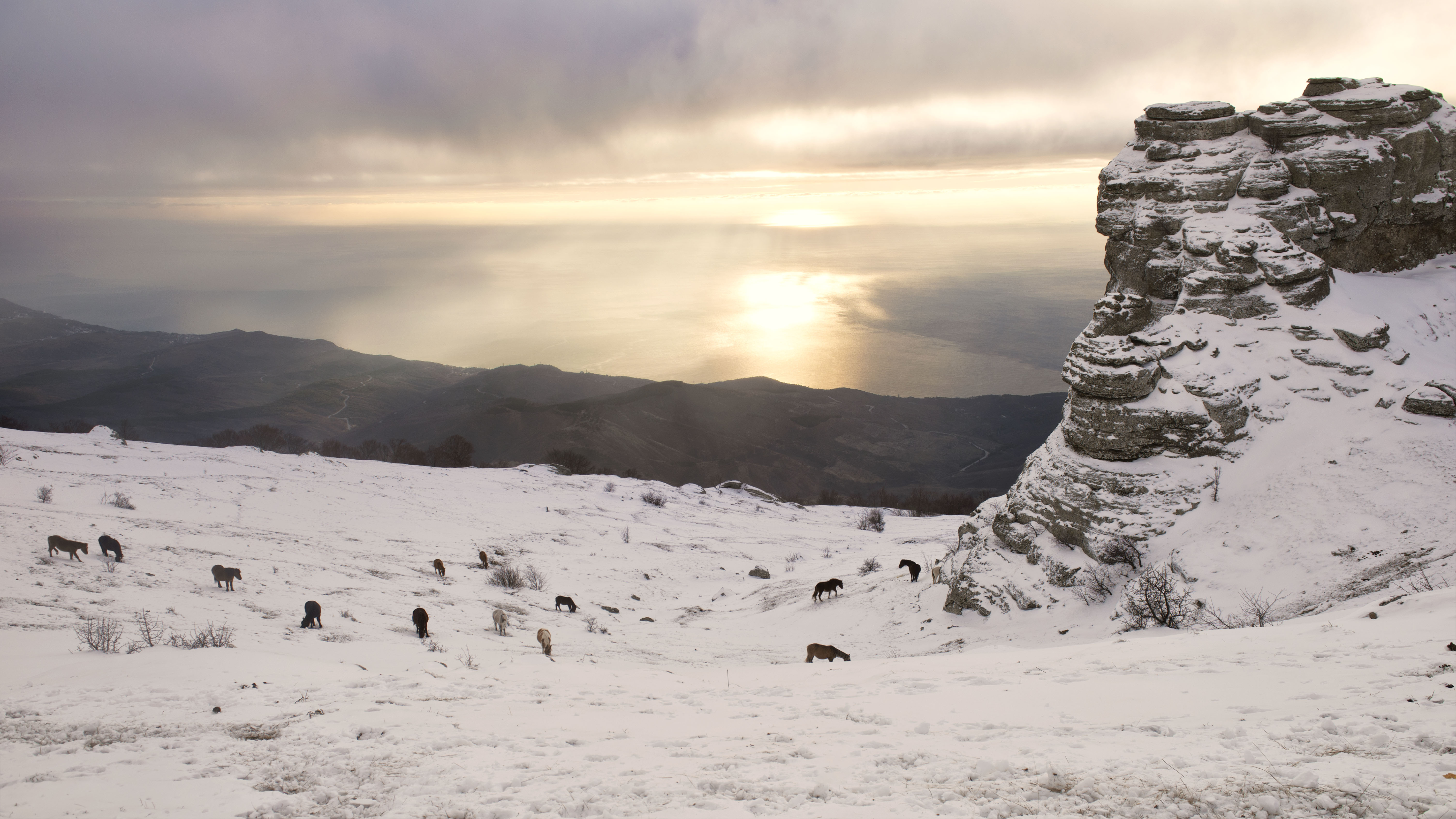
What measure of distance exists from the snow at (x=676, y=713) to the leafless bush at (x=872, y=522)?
76.3 ft

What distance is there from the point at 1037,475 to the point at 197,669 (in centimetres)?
1826

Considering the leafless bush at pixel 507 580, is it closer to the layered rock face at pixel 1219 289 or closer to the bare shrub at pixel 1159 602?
the layered rock face at pixel 1219 289

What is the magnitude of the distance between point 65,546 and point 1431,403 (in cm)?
3104

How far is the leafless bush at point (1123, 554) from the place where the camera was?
50.4 feet

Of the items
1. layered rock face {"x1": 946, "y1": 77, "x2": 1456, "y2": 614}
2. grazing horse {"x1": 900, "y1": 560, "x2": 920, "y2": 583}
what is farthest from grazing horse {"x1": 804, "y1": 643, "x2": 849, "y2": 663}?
grazing horse {"x1": 900, "y1": 560, "x2": 920, "y2": 583}

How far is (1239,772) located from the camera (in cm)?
532

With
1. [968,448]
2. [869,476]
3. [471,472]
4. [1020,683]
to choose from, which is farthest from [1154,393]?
[968,448]

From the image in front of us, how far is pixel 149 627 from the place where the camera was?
36.8ft

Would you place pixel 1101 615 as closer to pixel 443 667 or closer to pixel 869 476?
pixel 443 667

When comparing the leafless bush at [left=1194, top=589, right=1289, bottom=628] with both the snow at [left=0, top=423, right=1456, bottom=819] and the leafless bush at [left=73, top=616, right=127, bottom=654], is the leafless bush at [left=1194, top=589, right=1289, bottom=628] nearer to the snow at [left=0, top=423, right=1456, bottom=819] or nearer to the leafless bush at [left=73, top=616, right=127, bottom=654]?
Answer: the snow at [left=0, top=423, right=1456, bottom=819]

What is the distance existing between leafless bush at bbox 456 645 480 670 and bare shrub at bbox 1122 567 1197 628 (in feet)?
41.2

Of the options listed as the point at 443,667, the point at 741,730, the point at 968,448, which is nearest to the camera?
the point at 741,730

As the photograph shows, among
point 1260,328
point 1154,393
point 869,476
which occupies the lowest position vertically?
point 869,476

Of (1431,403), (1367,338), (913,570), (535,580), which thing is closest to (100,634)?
(535,580)
